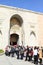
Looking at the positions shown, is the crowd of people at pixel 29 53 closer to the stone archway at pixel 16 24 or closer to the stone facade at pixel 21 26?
the stone facade at pixel 21 26

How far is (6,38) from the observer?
25609mm

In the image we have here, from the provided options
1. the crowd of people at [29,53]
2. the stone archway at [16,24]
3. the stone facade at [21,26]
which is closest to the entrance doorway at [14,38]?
the stone facade at [21,26]

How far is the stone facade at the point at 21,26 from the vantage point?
2584 centimetres

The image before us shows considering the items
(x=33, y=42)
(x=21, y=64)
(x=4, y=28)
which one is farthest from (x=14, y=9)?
(x=21, y=64)

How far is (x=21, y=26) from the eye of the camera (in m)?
28.1

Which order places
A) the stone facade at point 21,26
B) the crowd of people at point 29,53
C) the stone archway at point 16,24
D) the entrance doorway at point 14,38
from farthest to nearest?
the entrance doorway at point 14,38 < the stone archway at point 16,24 < the stone facade at point 21,26 < the crowd of people at point 29,53

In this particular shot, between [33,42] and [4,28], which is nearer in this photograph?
[4,28]

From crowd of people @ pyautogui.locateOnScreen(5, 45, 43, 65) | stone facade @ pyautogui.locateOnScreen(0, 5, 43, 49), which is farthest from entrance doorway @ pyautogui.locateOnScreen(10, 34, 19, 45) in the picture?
crowd of people @ pyautogui.locateOnScreen(5, 45, 43, 65)

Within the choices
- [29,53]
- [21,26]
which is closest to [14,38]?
[21,26]

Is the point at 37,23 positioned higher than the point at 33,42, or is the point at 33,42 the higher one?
the point at 37,23

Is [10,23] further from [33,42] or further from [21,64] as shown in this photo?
[21,64]

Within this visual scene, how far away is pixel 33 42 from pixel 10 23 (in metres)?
4.09

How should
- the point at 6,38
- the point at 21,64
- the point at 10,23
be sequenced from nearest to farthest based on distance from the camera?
the point at 21,64 → the point at 6,38 → the point at 10,23

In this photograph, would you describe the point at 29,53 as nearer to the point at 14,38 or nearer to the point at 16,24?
the point at 16,24
